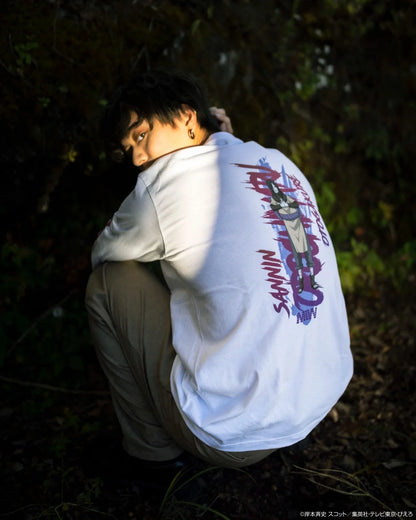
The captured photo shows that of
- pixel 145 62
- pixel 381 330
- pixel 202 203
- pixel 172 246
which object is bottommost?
pixel 381 330

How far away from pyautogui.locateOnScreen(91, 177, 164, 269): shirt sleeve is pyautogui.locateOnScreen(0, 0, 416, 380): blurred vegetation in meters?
0.97

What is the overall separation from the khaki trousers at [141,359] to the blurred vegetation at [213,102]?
754mm

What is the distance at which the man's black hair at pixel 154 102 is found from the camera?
2188 mm

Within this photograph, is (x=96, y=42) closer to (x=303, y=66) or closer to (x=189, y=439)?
(x=303, y=66)

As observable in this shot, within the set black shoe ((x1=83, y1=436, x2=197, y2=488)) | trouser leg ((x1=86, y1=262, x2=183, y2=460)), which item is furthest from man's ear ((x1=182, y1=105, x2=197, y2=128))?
black shoe ((x1=83, y1=436, x2=197, y2=488))

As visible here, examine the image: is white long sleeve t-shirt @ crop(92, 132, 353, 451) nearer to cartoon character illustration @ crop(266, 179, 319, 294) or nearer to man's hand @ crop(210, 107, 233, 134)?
cartoon character illustration @ crop(266, 179, 319, 294)

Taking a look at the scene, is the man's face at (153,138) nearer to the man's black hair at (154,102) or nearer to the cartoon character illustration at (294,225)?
the man's black hair at (154,102)

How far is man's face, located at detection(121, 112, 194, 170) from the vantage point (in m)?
2.16

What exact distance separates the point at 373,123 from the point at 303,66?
3.04ft

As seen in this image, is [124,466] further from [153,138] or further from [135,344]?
[153,138]

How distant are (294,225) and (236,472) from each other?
4.49 feet

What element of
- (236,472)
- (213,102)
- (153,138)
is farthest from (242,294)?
(213,102)

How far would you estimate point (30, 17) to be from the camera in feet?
8.90

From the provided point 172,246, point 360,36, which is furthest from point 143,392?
point 360,36
